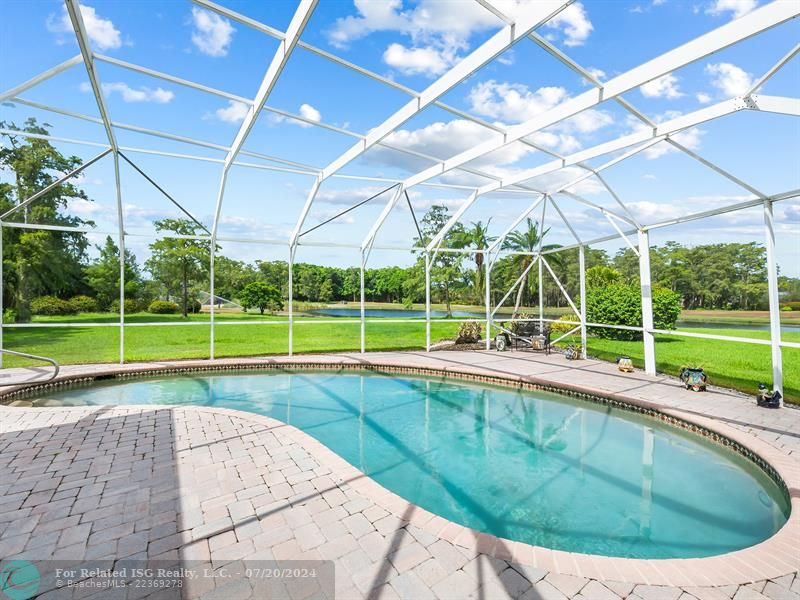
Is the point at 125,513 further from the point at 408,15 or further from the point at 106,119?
the point at 106,119

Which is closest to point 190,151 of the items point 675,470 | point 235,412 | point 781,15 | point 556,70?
point 235,412

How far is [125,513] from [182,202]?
7657 mm

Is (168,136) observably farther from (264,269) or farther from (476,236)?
(264,269)

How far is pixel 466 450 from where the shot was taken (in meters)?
5.84

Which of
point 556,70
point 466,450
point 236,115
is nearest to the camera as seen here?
point 556,70

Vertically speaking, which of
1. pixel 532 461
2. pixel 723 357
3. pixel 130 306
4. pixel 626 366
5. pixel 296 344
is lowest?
pixel 532 461

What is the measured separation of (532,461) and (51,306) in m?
22.8

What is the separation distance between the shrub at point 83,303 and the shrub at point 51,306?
21 centimetres

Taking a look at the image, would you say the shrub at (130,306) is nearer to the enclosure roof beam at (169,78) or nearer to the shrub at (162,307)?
the shrub at (162,307)

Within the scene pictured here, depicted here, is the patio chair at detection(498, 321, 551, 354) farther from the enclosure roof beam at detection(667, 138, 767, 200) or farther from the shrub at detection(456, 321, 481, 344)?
the enclosure roof beam at detection(667, 138, 767, 200)

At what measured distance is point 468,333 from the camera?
46.7 ft

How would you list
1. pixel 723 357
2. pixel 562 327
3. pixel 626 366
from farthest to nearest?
pixel 562 327
pixel 723 357
pixel 626 366

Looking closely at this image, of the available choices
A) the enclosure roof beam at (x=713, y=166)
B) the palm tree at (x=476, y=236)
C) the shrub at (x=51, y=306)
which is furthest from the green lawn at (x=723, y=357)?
the shrub at (x=51, y=306)

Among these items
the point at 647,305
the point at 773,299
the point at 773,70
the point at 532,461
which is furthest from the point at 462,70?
the point at 647,305
